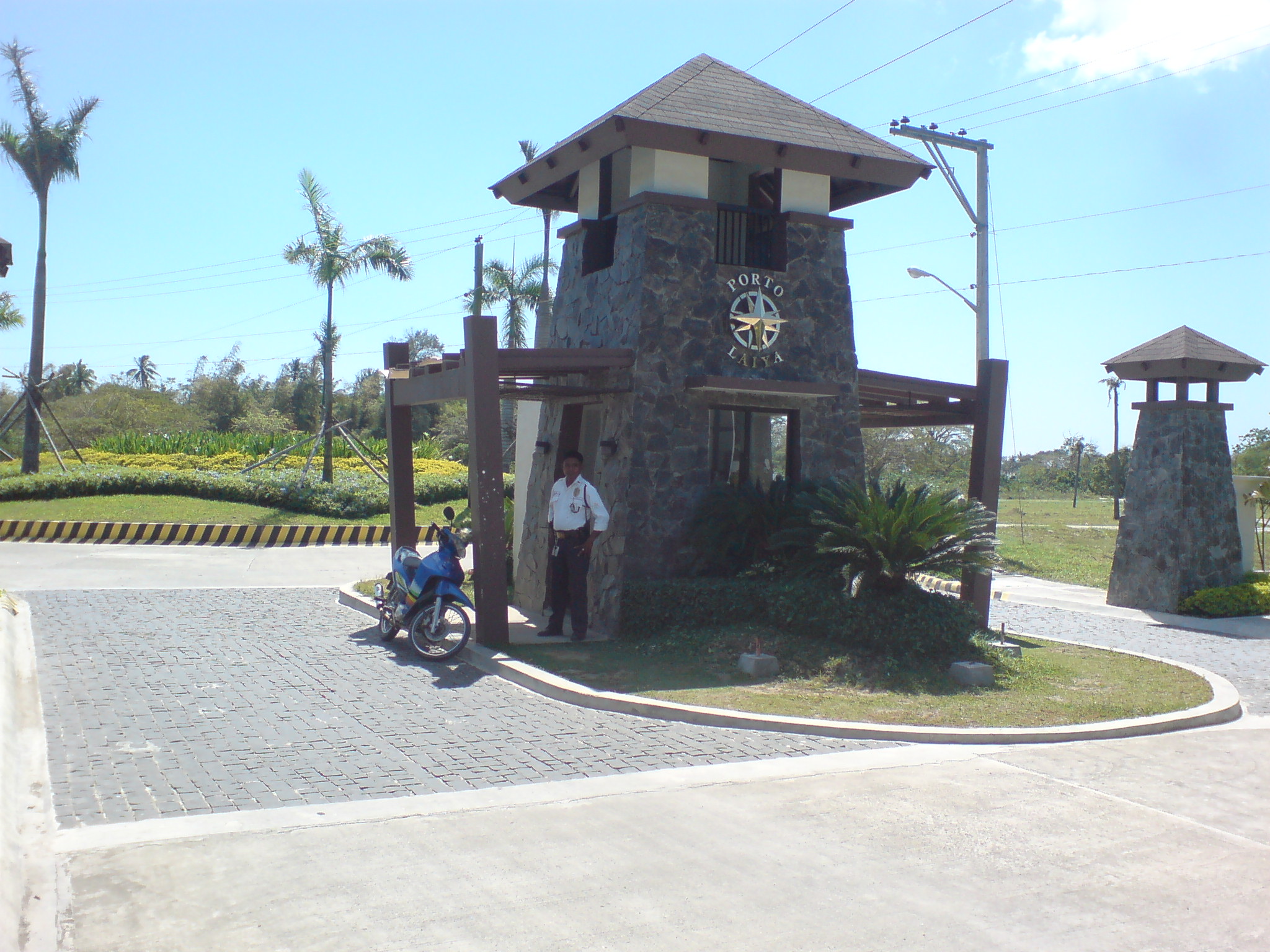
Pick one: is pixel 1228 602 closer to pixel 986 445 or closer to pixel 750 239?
pixel 986 445

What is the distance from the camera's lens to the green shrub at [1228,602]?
1557cm

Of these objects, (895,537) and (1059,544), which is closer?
(895,537)

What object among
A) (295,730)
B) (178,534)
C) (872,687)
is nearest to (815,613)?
(872,687)

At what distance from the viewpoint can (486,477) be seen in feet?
33.6

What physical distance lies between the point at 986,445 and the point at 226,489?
63.2 feet

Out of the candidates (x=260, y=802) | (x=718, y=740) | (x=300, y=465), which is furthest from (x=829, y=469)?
(x=300, y=465)

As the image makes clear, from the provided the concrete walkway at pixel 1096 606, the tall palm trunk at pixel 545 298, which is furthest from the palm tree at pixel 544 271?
the concrete walkway at pixel 1096 606

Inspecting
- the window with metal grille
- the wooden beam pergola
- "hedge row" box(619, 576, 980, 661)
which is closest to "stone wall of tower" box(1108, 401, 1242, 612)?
"hedge row" box(619, 576, 980, 661)

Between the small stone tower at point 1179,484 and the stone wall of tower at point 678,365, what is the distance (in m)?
6.50

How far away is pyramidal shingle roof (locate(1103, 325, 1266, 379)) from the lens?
16.2 metres

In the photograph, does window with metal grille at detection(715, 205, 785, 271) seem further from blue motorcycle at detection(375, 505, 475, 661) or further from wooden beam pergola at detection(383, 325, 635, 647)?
blue motorcycle at detection(375, 505, 475, 661)

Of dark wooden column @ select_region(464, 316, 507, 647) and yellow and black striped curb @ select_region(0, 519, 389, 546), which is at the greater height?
dark wooden column @ select_region(464, 316, 507, 647)

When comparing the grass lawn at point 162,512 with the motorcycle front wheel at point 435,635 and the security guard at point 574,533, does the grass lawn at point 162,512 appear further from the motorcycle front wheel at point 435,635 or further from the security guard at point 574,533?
the motorcycle front wheel at point 435,635

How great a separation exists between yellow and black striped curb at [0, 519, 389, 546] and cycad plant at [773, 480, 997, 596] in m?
14.9
